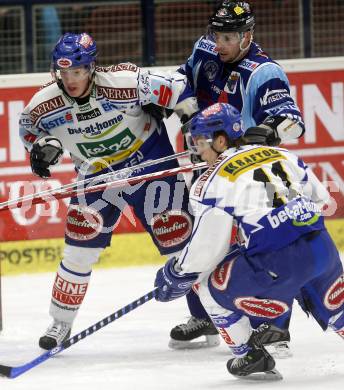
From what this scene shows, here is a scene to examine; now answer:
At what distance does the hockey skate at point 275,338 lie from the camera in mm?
4527

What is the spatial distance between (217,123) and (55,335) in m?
1.42

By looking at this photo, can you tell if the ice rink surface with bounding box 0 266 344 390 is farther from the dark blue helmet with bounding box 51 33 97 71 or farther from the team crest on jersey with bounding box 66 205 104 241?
the dark blue helmet with bounding box 51 33 97 71

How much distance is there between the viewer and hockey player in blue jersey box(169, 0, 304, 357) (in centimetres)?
502

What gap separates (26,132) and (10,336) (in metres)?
0.98

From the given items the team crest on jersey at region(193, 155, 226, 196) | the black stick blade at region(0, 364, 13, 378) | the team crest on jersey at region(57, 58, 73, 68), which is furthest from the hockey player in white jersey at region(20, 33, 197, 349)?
the team crest on jersey at region(193, 155, 226, 196)

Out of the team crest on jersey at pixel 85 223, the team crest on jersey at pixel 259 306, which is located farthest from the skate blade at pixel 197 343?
the team crest on jersey at pixel 259 306

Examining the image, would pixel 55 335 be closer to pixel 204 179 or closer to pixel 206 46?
pixel 204 179

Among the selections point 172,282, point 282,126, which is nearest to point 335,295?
point 172,282

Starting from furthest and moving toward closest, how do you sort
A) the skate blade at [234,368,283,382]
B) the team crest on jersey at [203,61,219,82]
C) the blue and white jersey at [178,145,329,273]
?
1. the team crest on jersey at [203,61,219,82]
2. the skate blade at [234,368,283,382]
3. the blue and white jersey at [178,145,329,273]

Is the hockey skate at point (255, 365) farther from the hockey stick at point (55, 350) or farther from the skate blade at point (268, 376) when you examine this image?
the hockey stick at point (55, 350)

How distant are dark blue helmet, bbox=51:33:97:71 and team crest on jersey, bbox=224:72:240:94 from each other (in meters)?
0.61

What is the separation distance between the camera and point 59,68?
4.93 meters

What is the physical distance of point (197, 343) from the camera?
205 inches

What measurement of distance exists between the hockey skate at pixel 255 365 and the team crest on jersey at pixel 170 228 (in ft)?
2.94
